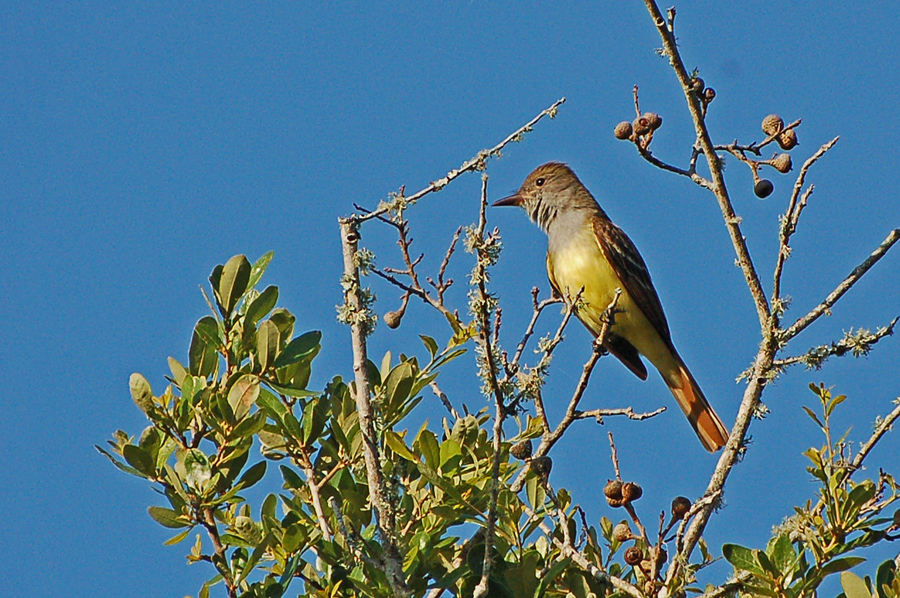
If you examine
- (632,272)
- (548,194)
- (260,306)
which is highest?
(548,194)

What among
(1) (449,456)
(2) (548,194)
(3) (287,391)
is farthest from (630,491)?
(2) (548,194)

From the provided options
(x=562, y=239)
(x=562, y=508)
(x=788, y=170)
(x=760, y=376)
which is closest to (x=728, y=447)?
(x=760, y=376)

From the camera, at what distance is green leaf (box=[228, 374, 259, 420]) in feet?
9.85

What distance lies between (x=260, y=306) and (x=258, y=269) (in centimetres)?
13

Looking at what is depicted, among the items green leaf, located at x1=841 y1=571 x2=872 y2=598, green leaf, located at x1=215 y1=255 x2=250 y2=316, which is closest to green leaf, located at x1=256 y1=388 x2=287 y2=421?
green leaf, located at x1=215 y1=255 x2=250 y2=316

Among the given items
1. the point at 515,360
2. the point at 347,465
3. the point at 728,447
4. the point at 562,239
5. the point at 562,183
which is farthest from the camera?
the point at 562,183

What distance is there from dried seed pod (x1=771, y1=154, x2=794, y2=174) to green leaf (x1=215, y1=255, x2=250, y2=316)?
178 cm

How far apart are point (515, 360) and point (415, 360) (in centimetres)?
66

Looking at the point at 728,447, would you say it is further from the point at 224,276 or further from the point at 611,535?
the point at 224,276

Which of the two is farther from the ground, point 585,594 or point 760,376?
point 760,376

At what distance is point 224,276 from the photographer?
317 centimetres

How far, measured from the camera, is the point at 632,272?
22.5 feet

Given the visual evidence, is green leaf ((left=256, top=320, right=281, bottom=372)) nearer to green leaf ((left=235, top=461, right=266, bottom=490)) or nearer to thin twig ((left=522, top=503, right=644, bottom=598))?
green leaf ((left=235, top=461, right=266, bottom=490))

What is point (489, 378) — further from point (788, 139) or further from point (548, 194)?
point (548, 194)
